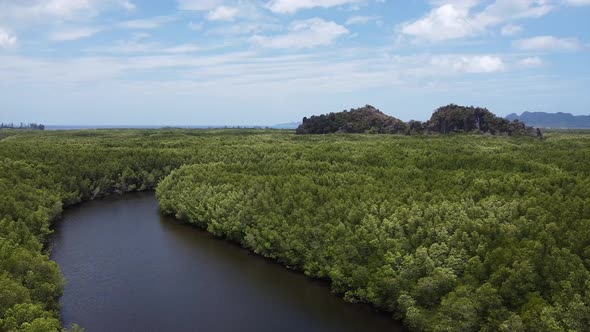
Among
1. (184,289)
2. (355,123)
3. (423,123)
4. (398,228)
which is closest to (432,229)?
(398,228)

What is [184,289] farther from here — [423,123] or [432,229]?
[423,123]

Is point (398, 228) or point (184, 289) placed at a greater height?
point (398, 228)

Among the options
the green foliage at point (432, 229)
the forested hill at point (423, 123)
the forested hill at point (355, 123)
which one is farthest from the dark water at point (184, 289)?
the forested hill at point (355, 123)

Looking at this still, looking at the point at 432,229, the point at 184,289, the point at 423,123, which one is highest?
the point at 423,123

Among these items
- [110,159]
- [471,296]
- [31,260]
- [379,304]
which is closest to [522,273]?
[471,296]

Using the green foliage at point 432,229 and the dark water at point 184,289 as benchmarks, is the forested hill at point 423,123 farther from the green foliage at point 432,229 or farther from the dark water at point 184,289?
the dark water at point 184,289

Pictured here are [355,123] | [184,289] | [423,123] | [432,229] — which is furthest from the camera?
[355,123]

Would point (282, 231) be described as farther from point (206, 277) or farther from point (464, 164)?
point (464, 164)

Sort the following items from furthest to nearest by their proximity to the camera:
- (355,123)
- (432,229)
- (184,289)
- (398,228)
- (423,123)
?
(355,123) < (423,123) < (184,289) < (398,228) < (432,229)
